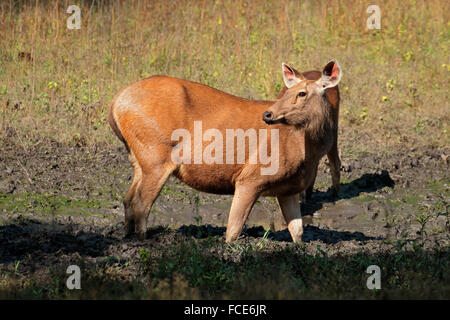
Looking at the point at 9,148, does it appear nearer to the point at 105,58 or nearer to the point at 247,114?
the point at 105,58

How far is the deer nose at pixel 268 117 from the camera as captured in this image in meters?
6.88

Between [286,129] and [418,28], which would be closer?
[286,129]

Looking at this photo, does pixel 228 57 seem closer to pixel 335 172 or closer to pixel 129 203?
pixel 335 172

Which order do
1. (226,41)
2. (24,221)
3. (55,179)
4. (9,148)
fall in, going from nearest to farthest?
(24,221)
(55,179)
(9,148)
(226,41)

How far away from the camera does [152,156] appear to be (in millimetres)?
7156

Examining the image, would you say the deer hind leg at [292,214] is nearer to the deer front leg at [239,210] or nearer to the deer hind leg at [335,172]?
the deer front leg at [239,210]

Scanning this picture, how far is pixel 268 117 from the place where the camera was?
22.7 ft

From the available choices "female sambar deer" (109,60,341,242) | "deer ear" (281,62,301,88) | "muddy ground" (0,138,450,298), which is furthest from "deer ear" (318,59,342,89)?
"muddy ground" (0,138,450,298)

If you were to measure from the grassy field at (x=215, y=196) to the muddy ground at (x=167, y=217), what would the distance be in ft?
0.09

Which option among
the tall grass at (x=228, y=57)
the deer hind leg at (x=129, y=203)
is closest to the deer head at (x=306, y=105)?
the deer hind leg at (x=129, y=203)

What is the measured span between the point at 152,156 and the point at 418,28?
963cm

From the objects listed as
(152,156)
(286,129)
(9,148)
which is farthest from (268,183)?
(9,148)

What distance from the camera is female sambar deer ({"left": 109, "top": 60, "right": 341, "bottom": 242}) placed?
7.11 meters

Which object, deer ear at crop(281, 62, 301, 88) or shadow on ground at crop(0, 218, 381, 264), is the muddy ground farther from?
deer ear at crop(281, 62, 301, 88)
